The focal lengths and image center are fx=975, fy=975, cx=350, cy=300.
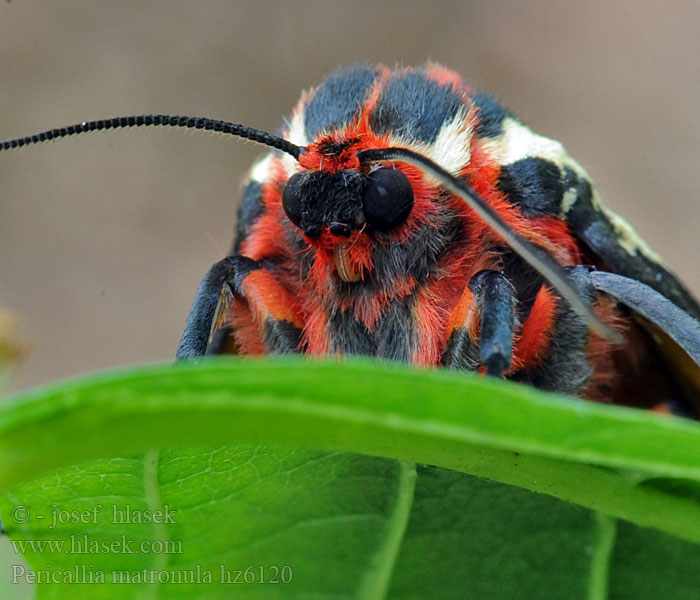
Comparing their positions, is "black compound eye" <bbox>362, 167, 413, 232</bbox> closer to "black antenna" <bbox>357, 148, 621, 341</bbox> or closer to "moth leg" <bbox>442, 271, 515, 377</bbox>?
"black antenna" <bbox>357, 148, 621, 341</bbox>

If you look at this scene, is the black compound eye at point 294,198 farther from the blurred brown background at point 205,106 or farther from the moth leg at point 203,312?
the blurred brown background at point 205,106

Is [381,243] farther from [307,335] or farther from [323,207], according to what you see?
[307,335]

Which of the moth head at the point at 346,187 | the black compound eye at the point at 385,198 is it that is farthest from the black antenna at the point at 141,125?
the black compound eye at the point at 385,198

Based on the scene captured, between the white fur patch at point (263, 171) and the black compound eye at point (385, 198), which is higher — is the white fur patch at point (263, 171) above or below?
above

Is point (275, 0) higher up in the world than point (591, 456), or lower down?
higher up

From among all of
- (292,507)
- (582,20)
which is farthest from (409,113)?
(582,20)

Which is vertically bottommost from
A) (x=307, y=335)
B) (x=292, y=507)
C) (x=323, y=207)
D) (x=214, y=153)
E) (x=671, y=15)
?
(x=292, y=507)
